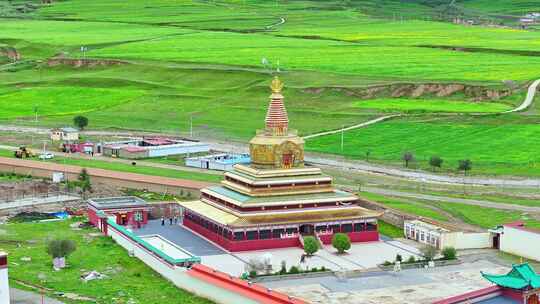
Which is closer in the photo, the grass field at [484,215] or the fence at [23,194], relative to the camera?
the grass field at [484,215]

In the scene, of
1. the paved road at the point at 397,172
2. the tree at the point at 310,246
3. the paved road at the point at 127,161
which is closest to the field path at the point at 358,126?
the paved road at the point at 397,172

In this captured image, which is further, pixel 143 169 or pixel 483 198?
pixel 143 169

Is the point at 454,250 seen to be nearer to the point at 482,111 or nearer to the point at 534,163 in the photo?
the point at 534,163

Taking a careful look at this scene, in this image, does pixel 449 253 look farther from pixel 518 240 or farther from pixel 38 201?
pixel 38 201

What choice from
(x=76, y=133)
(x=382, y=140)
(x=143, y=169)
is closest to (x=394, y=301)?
(x=143, y=169)

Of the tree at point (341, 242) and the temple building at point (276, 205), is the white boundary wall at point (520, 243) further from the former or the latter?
the tree at point (341, 242)

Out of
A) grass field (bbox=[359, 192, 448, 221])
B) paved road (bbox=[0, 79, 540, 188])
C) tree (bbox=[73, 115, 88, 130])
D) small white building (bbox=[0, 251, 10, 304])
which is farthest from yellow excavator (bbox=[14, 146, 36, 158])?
small white building (bbox=[0, 251, 10, 304])

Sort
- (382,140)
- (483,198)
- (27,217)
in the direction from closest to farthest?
(27,217) → (483,198) → (382,140)
